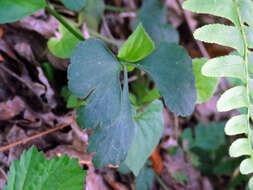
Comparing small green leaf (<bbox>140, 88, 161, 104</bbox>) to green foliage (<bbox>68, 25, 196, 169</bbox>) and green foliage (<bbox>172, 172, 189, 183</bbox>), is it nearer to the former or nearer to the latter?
green foliage (<bbox>68, 25, 196, 169</bbox>)

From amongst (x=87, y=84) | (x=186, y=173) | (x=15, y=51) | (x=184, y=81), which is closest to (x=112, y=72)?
(x=87, y=84)

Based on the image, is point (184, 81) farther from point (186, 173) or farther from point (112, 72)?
point (186, 173)

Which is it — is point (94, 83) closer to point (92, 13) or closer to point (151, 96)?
point (151, 96)

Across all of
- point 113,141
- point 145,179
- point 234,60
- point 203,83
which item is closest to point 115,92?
point 113,141

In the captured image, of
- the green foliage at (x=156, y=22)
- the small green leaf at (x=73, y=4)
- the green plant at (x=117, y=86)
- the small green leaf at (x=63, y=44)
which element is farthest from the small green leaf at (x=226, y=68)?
the green foliage at (x=156, y=22)

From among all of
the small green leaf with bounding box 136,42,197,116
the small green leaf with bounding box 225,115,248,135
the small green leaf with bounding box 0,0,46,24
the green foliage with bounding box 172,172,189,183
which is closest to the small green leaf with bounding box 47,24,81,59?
the small green leaf with bounding box 0,0,46,24

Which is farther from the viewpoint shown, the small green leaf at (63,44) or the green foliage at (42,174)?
the small green leaf at (63,44)

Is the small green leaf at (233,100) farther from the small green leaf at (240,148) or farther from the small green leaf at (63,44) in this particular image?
the small green leaf at (63,44)
